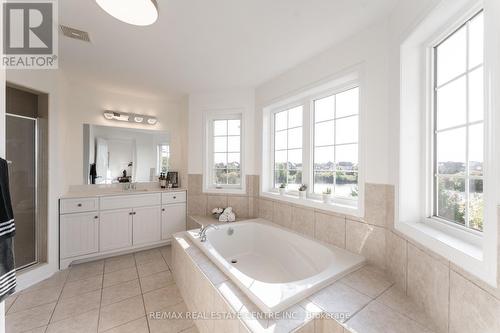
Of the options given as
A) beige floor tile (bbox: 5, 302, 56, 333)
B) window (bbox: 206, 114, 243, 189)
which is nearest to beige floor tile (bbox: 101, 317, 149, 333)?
beige floor tile (bbox: 5, 302, 56, 333)

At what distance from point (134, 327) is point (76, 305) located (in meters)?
0.69

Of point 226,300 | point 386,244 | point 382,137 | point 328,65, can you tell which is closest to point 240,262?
point 226,300

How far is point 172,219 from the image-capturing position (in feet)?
10.2

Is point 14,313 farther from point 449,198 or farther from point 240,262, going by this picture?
point 449,198

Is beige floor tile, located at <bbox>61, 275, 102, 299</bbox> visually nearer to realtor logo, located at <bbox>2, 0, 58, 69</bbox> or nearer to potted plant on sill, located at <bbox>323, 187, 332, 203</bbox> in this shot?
realtor logo, located at <bbox>2, 0, 58, 69</bbox>

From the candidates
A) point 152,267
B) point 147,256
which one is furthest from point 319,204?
point 147,256

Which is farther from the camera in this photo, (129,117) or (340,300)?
(129,117)

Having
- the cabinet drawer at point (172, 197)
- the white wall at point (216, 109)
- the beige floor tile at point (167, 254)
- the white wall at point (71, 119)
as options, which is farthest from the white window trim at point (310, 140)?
the beige floor tile at point (167, 254)

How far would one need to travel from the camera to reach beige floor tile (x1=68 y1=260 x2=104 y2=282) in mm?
2215

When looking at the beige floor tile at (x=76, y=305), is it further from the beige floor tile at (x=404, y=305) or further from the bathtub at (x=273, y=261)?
the beige floor tile at (x=404, y=305)

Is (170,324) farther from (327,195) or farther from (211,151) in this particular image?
(211,151)

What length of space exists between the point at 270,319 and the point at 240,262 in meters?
1.40

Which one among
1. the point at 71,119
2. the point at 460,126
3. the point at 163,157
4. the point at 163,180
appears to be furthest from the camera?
the point at 163,157

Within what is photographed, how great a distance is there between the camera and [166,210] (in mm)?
3047
